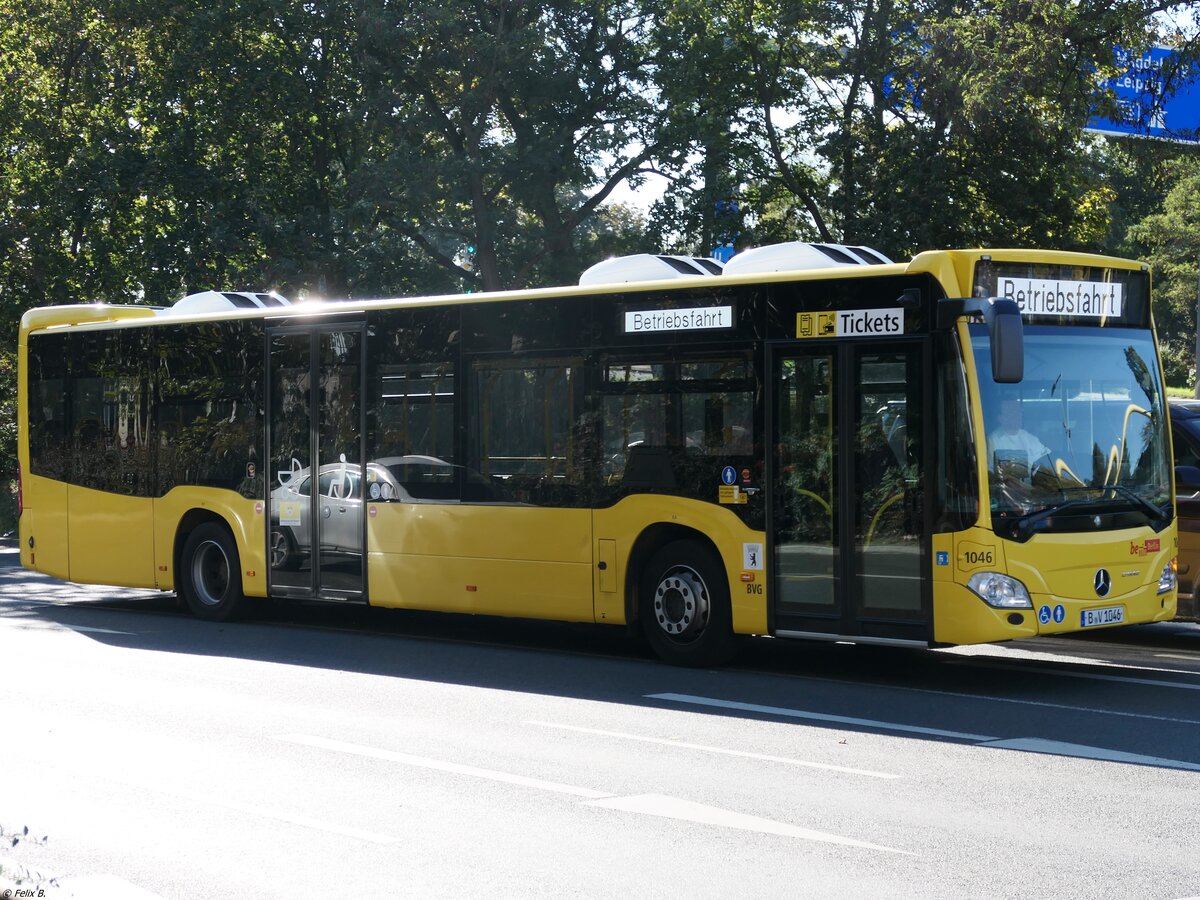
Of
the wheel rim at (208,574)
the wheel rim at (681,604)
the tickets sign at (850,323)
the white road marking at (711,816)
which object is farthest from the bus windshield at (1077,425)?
the wheel rim at (208,574)

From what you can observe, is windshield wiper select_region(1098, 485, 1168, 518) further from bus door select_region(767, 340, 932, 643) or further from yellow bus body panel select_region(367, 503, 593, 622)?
yellow bus body panel select_region(367, 503, 593, 622)

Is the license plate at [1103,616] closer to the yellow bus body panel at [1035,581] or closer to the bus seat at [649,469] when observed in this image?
the yellow bus body panel at [1035,581]

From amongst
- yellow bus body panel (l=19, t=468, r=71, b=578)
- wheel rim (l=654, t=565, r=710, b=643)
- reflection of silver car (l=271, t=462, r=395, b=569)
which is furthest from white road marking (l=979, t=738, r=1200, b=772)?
yellow bus body panel (l=19, t=468, r=71, b=578)

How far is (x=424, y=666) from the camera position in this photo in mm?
12766

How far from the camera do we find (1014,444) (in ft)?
35.9

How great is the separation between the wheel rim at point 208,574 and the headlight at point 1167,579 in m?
9.14

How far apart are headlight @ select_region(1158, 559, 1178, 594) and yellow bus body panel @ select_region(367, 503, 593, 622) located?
4.31m

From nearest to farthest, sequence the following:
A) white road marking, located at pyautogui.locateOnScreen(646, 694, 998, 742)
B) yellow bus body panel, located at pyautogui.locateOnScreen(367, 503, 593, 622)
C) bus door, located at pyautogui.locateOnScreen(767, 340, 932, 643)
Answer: white road marking, located at pyautogui.locateOnScreen(646, 694, 998, 742) < bus door, located at pyautogui.locateOnScreen(767, 340, 932, 643) < yellow bus body panel, located at pyautogui.locateOnScreen(367, 503, 593, 622)

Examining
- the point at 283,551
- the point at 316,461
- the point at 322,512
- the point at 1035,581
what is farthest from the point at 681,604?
the point at 283,551

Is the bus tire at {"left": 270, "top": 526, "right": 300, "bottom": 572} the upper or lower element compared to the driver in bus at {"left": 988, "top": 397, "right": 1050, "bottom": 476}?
lower

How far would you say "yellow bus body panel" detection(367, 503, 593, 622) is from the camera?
1319 centimetres

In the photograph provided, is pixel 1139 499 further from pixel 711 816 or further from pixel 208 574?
A: pixel 208 574

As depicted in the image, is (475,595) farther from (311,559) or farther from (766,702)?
(766,702)

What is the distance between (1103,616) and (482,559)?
516cm
